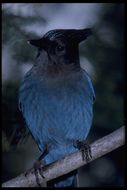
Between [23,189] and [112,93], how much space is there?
909 millimetres

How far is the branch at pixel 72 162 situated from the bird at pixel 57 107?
0.25 metres

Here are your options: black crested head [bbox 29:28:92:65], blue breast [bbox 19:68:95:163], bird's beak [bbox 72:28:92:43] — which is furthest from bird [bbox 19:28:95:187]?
bird's beak [bbox 72:28:92:43]

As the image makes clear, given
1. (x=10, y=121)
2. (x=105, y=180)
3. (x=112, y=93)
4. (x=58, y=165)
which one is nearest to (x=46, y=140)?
(x=10, y=121)

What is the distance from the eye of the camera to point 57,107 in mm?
2422

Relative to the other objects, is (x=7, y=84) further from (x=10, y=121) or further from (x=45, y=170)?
(x=45, y=170)

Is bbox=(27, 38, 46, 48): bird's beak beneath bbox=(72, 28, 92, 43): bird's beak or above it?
beneath

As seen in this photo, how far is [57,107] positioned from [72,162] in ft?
1.42

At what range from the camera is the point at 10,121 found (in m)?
2.35

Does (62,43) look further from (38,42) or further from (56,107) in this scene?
(56,107)

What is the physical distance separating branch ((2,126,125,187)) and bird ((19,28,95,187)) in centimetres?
25

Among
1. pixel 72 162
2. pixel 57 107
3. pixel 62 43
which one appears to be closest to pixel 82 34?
pixel 62 43

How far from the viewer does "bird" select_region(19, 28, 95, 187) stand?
2.35 metres

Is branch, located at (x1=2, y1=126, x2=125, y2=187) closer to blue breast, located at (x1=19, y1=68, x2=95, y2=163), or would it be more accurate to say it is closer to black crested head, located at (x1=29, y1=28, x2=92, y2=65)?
blue breast, located at (x1=19, y1=68, x2=95, y2=163)

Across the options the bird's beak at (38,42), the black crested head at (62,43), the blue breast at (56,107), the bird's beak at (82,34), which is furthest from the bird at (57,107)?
the bird's beak at (82,34)
